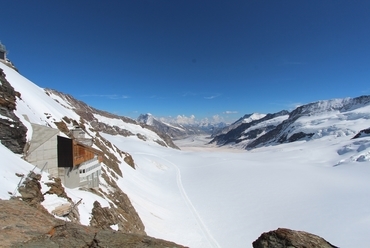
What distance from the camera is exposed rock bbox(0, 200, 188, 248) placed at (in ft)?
16.0

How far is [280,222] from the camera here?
72.8 ft

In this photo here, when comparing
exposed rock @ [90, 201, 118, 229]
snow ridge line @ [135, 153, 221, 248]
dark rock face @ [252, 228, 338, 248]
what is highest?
dark rock face @ [252, 228, 338, 248]

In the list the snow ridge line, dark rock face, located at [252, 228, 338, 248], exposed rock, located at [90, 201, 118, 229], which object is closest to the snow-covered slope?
the snow ridge line

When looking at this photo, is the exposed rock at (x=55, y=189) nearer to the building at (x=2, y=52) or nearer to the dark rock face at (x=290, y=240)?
the dark rock face at (x=290, y=240)

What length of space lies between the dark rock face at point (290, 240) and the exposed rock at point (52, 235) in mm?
2314

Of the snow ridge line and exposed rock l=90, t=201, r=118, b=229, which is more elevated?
exposed rock l=90, t=201, r=118, b=229

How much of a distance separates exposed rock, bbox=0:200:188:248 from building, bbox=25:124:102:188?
33.8 ft

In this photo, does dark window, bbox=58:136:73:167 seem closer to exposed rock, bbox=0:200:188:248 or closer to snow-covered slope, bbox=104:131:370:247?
snow-covered slope, bbox=104:131:370:247

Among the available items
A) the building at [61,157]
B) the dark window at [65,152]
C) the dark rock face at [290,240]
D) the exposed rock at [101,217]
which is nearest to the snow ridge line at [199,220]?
the exposed rock at [101,217]

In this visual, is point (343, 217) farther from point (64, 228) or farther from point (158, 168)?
point (158, 168)

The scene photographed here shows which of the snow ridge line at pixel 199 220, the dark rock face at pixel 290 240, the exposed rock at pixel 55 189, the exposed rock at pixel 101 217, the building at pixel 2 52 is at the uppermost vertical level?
the building at pixel 2 52

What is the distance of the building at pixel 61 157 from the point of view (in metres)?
15.9

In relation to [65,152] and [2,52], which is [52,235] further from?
[2,52]

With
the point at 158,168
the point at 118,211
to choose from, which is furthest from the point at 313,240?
the point at 158,168
